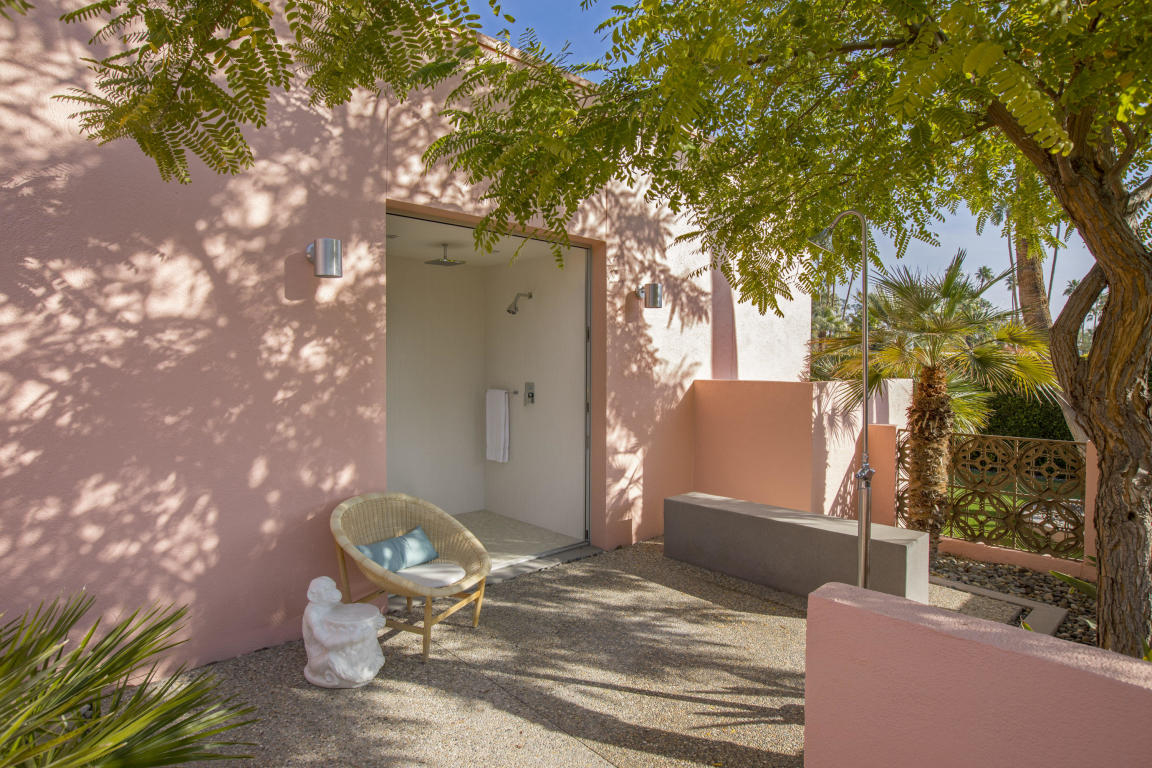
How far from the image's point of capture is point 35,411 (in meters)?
3.28

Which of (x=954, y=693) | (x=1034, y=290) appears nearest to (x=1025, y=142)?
(x=954, y=693)

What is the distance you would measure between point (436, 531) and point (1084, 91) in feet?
13.7

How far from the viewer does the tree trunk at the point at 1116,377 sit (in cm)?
272

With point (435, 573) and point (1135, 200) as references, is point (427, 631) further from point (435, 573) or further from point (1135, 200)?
point (1135, 200)

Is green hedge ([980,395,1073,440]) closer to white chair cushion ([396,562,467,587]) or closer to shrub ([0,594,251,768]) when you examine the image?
white chair cushion ([396,562,467,587])

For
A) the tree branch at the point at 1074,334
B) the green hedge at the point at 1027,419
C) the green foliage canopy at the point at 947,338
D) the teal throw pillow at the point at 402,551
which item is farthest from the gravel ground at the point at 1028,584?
the green hedge at the point at 1027,419

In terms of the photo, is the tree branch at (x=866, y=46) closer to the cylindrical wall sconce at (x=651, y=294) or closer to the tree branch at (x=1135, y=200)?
the tree branch at (x=1135, y=200)

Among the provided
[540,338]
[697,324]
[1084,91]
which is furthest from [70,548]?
[697,324]

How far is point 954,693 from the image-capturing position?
6.63ft

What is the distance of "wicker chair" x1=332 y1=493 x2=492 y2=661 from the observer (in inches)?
150

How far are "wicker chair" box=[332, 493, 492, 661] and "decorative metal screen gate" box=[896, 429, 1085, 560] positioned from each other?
464cm

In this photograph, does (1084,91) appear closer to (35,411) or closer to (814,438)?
(814,438)

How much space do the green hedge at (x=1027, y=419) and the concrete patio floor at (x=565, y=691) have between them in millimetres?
11289

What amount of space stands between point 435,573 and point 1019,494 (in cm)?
518
